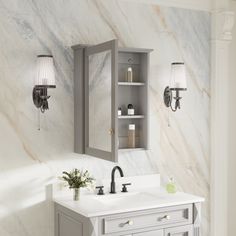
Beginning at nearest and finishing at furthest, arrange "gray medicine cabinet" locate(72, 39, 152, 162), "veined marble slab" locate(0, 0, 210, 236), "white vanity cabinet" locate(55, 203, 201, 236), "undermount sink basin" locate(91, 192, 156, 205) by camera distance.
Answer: "white vanity cabinet" locate(55, 203, 201, 236), "gray medicine cabinet" locate(72, 39, 152, 162), "veined marble slab" locate(0, 0, 210, 236), "undermount sink basin" locate(91, 192, 156, 205)

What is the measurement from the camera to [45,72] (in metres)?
3.41

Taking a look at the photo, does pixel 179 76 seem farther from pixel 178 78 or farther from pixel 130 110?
pixel 130 110

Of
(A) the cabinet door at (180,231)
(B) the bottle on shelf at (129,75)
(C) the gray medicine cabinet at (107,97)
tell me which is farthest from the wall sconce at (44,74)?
(A) the cabinet door at (180,231)

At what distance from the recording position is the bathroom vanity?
10.6ft

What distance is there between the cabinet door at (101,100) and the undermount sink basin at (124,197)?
0.38 m

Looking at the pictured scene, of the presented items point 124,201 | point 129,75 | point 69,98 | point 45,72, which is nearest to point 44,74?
point 45,72

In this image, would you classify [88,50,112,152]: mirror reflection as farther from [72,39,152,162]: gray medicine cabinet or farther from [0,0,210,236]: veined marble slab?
[0,0,210,236]: veined marble slab

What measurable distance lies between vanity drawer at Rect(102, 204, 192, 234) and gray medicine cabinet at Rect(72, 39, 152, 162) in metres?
0.40

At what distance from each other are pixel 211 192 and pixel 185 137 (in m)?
0.59

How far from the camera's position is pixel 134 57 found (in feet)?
12.9

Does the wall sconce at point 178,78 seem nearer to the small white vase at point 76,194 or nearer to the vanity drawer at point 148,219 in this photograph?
the vanity drawer at point 148,219

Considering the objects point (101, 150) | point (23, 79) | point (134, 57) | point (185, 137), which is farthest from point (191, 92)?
point (23, 79)

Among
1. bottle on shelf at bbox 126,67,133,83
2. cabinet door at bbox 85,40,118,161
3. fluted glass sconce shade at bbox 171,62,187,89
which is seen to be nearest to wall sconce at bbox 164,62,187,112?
fluted glass sconce shade at bbox 171,62,187,89

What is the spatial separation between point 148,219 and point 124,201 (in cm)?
33
